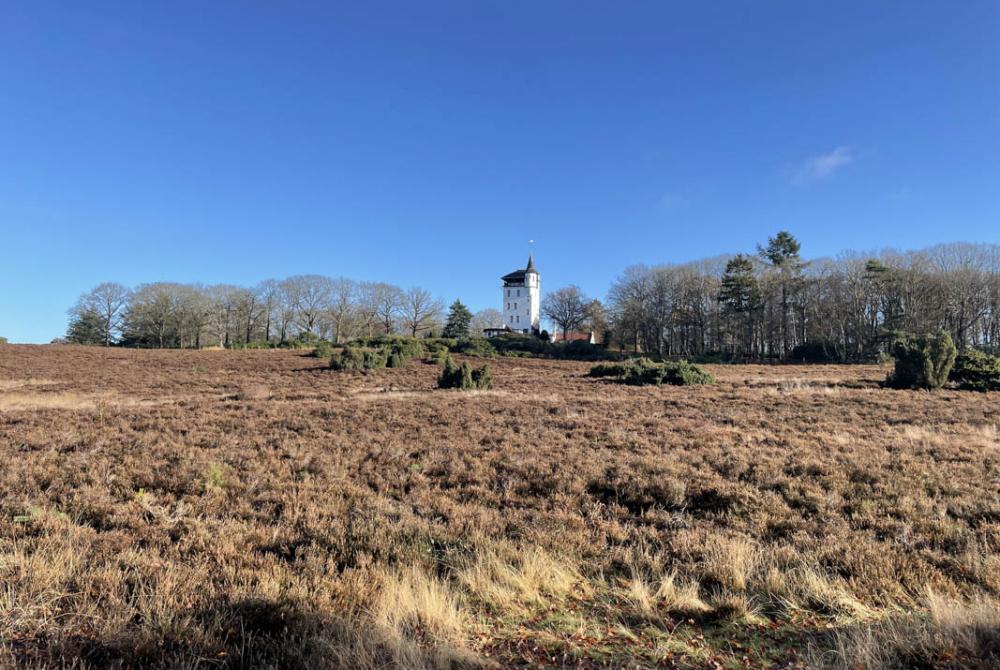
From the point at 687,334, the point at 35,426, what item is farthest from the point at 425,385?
the point at 687,334

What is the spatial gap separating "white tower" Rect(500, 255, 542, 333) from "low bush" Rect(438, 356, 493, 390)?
214 feet

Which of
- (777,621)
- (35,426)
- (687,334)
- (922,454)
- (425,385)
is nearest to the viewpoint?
(777,621)

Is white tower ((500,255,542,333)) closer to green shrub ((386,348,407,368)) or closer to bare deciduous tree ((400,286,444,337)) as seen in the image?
bare deciduous tree ((400,286,444,337))

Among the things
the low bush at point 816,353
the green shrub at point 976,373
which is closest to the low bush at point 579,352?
the low bush at point 816,353

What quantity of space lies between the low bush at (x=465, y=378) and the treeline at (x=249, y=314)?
35.4 meters

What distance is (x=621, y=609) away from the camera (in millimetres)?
A: 3695

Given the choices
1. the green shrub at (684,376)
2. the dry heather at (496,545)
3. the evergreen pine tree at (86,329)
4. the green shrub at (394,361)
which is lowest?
the dry heather at (496,545)

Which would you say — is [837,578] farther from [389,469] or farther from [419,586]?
Result: [389,469]

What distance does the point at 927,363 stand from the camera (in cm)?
2041

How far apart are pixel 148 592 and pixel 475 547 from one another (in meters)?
2.94

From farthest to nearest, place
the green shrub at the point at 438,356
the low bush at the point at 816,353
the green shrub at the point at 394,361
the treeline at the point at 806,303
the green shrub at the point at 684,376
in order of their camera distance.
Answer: the low bush at the point at 816,353, the treeline at the point at 806,303, the green shrub at the point at 438,356, the green shrub at the point at 394,361, the green shrub at the point at 684,376

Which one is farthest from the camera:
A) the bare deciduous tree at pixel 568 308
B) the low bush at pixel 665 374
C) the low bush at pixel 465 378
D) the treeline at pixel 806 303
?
the bare deciduous tree at pixel 568 308

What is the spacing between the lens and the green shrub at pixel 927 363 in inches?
809

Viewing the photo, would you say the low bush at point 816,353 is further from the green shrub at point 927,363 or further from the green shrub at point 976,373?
the green shrub at point 927,363
